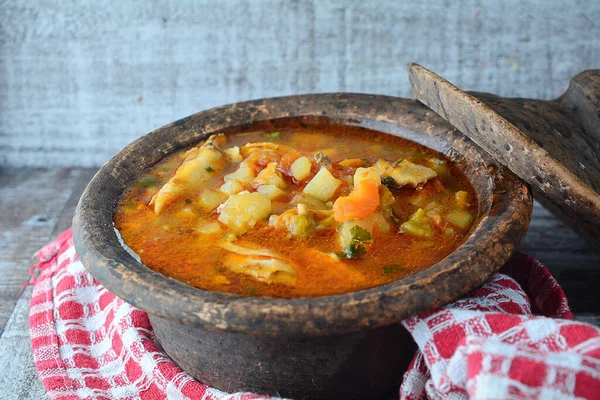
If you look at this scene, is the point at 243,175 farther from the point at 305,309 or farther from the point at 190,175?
the point at 305,309

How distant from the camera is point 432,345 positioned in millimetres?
2105

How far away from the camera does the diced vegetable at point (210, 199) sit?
2.70 m

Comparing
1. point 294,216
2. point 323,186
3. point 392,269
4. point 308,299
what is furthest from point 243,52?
point 308,299

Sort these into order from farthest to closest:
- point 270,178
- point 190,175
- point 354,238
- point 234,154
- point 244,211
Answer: point 234,154 < point 190,175 < point 270,178 < point 244,211 < point 354,238

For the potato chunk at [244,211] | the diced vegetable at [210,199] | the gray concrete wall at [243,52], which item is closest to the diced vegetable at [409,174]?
the potato chunk at [244,211]

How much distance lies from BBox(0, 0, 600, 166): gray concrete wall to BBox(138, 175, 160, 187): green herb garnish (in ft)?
6.26

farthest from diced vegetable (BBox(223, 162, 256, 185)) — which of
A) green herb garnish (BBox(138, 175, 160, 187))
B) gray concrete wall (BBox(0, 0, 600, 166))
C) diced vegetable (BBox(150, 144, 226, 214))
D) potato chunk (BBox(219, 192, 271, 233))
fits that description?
gray concrete wall (BBox(0, 0, 600, 166))

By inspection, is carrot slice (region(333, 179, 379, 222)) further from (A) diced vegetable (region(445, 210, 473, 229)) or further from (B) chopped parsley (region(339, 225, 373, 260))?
(A) diced vegetable (region(445, 210, 473, 229))

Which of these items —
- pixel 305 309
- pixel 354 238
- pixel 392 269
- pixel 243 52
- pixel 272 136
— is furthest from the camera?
pixel 243 52

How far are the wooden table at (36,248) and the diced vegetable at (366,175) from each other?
127cm

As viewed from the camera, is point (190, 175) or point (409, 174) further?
point (190, 175)

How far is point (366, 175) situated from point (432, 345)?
791mm

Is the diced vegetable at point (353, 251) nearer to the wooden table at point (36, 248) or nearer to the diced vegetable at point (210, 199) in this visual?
the diced vegetable at point (210, 199)

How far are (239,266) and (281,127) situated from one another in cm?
119
